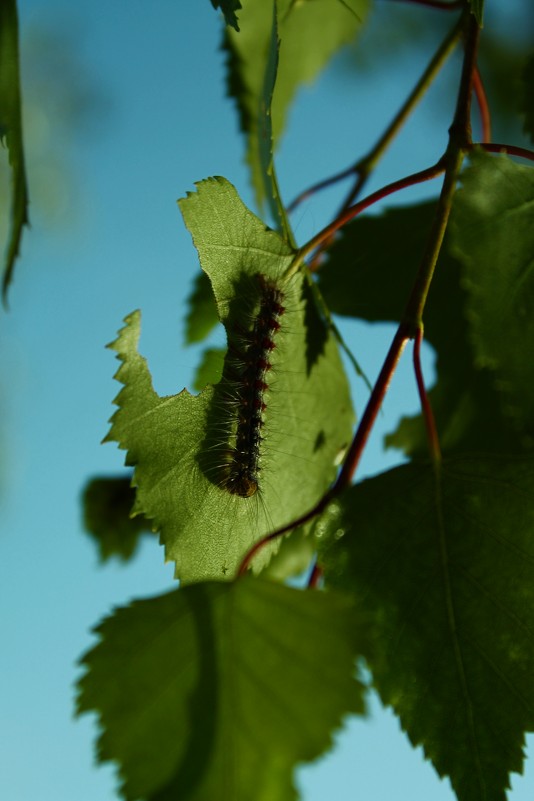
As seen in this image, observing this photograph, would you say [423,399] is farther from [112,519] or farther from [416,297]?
[112,519]

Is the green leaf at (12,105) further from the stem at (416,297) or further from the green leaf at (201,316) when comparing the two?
the stem at (416,297)

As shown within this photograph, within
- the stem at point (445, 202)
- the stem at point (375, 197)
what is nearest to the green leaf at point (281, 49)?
the stem at point (375, 197)

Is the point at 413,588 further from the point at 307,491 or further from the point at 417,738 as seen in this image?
the point at 307,491

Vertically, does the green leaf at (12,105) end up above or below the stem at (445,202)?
above

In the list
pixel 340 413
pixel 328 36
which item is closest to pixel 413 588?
pixel 340 413

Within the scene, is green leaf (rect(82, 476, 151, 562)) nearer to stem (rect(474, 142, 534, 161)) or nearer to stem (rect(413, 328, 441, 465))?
stem (rect(413, 328, 441, 465))

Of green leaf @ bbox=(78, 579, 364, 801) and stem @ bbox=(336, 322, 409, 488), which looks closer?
green leaf @ bbox=(78, 579, 364, 801)

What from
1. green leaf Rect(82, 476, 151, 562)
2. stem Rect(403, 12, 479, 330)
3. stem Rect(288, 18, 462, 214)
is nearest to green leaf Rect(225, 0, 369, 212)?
stem Rect(288, 18, 462, 214)

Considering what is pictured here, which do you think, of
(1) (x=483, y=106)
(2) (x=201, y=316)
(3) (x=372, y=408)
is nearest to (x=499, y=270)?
(3) (x=372, y=408)
